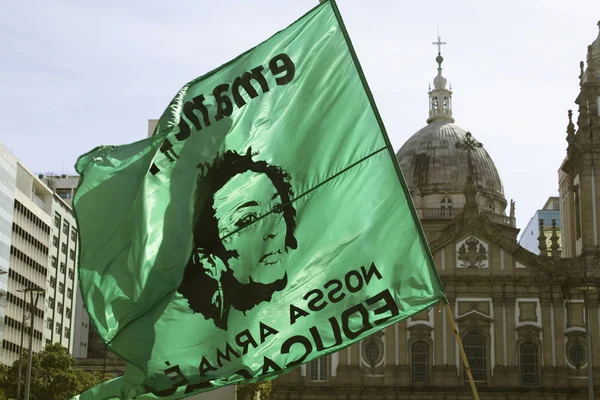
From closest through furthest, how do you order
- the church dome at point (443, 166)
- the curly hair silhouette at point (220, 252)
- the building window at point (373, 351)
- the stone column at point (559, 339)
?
the curly hair silhouette at point (220, 252) < the stone column at point (559, 339) < the building window at point (373, 351) < the church dome at point (443, 166)

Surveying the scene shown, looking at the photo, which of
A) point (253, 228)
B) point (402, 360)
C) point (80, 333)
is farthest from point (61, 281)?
point (253, 228)

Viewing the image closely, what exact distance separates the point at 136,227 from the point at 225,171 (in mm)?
1302

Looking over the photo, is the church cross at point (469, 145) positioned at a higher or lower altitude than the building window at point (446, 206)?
higher

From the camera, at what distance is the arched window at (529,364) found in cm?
7462

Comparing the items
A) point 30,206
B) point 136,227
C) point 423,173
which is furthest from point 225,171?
point 30,206

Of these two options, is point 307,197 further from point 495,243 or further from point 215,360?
point 495,243

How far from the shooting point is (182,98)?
544 inches

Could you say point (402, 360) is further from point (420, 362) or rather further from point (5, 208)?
point (5, 208)

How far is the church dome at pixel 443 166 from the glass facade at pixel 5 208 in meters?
32.9

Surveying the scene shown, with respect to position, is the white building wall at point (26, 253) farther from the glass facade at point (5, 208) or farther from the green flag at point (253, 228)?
the green flag at point (253, 228)

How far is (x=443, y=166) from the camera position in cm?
9862

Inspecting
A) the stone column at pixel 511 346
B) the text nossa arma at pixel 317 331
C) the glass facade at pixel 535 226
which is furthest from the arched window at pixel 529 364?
the glass facade at pixel 535 226

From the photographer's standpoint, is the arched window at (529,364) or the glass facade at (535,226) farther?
the glass facade at (535,226)

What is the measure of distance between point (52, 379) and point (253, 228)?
55.0m
